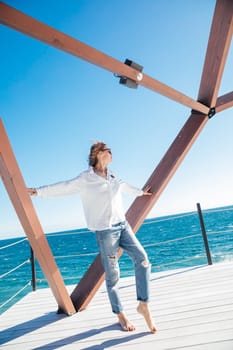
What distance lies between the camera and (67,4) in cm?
190

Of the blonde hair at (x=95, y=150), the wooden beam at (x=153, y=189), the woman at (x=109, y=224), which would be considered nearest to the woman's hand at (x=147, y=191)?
the wooden beam at (x=153, y=189)

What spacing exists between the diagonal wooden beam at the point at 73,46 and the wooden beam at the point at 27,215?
0.45 m

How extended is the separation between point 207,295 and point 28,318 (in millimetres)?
1316

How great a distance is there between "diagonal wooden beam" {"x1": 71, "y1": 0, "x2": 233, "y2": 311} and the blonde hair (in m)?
0.58

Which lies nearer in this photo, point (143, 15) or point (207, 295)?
point (207, 295)

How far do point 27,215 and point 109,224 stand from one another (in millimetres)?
476

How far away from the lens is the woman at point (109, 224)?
1.43m

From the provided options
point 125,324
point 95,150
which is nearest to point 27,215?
point 95,150

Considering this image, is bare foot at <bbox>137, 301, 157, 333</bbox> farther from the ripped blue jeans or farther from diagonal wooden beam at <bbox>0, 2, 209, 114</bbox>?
diagonal wooden beam at <bbox>0, 2, 209, 114</bbox>

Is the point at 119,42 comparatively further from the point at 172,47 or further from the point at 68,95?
the point at 68,95

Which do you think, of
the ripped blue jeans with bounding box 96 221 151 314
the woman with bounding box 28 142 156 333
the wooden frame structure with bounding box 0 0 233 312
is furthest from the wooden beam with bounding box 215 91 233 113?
the ripped blue jeans with bounding box 96 221 151 314

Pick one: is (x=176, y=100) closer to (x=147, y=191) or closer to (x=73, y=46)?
(x=147, y=191)

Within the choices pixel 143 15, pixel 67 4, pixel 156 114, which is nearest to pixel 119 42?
pixel 143 15

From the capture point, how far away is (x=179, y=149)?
1990 mm
